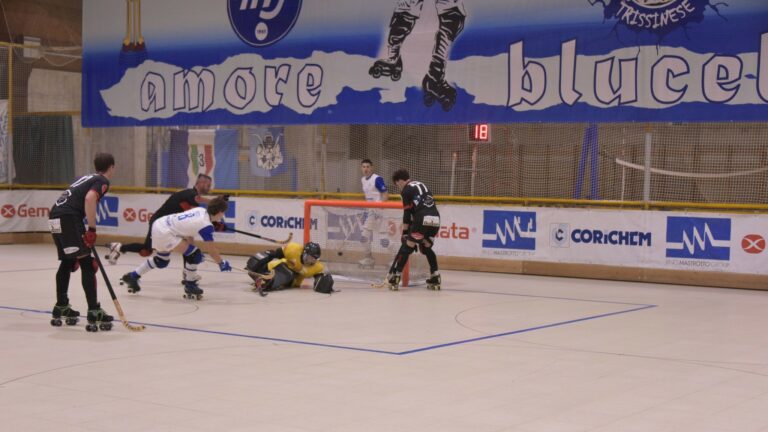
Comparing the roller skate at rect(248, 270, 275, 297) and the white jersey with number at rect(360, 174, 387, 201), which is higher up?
the white jersey with number at rect(360, 174, 387, 201)

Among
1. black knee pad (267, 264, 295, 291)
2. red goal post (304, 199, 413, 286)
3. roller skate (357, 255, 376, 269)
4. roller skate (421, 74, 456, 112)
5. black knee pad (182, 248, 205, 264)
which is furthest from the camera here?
roller skate (421, 74, 456, 112)

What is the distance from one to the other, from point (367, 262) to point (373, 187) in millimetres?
2338

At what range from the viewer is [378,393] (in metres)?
6.70

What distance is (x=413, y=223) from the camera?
13.3 m

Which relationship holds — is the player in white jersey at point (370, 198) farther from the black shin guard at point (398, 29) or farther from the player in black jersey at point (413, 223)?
the black shin guard at point (398, 29)

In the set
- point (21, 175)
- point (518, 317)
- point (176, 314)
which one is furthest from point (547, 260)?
point (21, 175)

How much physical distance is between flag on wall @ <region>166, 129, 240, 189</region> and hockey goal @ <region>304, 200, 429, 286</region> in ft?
16.9

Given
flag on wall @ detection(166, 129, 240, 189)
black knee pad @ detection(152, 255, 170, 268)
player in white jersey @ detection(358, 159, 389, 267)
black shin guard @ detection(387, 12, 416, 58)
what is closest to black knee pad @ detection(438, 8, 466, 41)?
black shin guard @ detection(387, 12, 416, 58)

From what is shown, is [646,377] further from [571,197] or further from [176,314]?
[571,197]

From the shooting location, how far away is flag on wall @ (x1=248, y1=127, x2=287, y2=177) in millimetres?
19188

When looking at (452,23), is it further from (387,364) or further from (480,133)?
(387,364)

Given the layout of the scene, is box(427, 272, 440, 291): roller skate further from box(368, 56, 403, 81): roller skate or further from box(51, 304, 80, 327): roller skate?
box(51, 304, 80, 327): roller skate

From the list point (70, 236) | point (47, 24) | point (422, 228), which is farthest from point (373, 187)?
point (47, 24)

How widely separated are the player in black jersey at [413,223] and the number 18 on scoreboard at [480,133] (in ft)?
13.6
